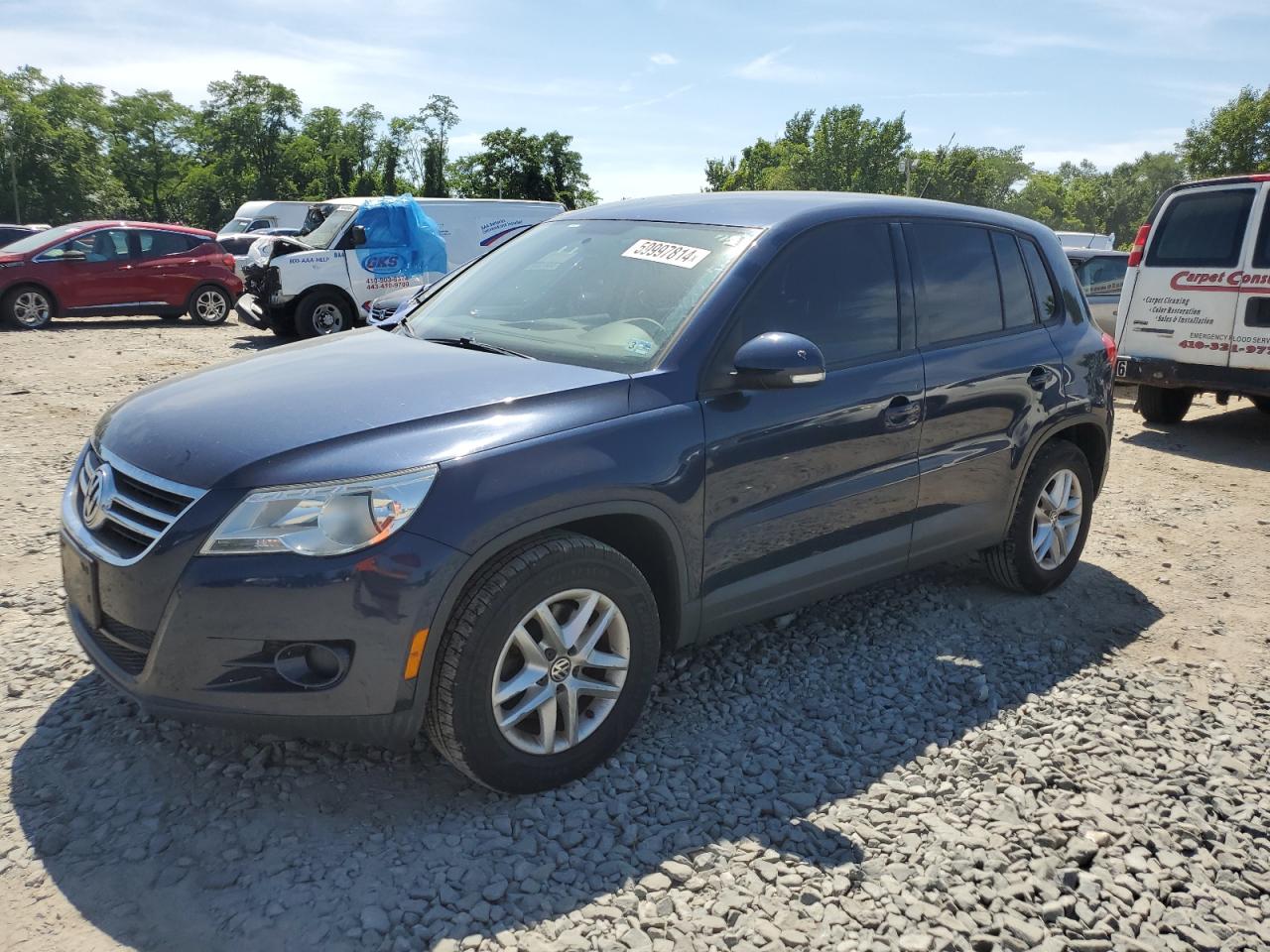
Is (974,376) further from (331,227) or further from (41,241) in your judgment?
(41,241)

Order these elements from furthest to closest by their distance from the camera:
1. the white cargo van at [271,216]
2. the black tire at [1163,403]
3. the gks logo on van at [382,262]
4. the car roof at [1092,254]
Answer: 1. the white cargo van at [271,216]
2. the gks logo on van at [382,262]
3. the car roof at [1092,254]
4. the black tire at [1163,403]

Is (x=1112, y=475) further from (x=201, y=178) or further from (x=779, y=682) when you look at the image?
(x=201, y=178)

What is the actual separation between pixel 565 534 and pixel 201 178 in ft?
259

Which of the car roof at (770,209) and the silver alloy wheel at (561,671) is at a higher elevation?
the car roof at (770,209)

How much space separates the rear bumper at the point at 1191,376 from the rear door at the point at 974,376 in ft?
16.3

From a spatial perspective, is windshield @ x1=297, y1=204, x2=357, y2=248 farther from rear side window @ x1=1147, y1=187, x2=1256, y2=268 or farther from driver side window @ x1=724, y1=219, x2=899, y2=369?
driver side window @ x1=724, y1=219, x2=899, y2=369

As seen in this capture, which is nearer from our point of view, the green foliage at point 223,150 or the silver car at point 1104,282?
the silver car at point 1104,282

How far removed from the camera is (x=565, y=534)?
9.57 feet

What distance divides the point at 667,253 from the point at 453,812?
209 cm

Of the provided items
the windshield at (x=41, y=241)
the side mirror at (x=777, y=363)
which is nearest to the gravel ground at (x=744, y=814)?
the side mirror at (x=777, y=363)

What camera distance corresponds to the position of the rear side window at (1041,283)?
15.4 ft

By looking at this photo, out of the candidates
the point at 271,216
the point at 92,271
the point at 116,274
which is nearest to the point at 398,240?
the point at 116,274

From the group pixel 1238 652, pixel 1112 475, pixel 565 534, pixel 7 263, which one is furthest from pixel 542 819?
pixel 7 263

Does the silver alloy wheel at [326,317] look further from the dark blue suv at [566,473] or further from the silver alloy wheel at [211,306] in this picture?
the dark blue suv at [566,473]
